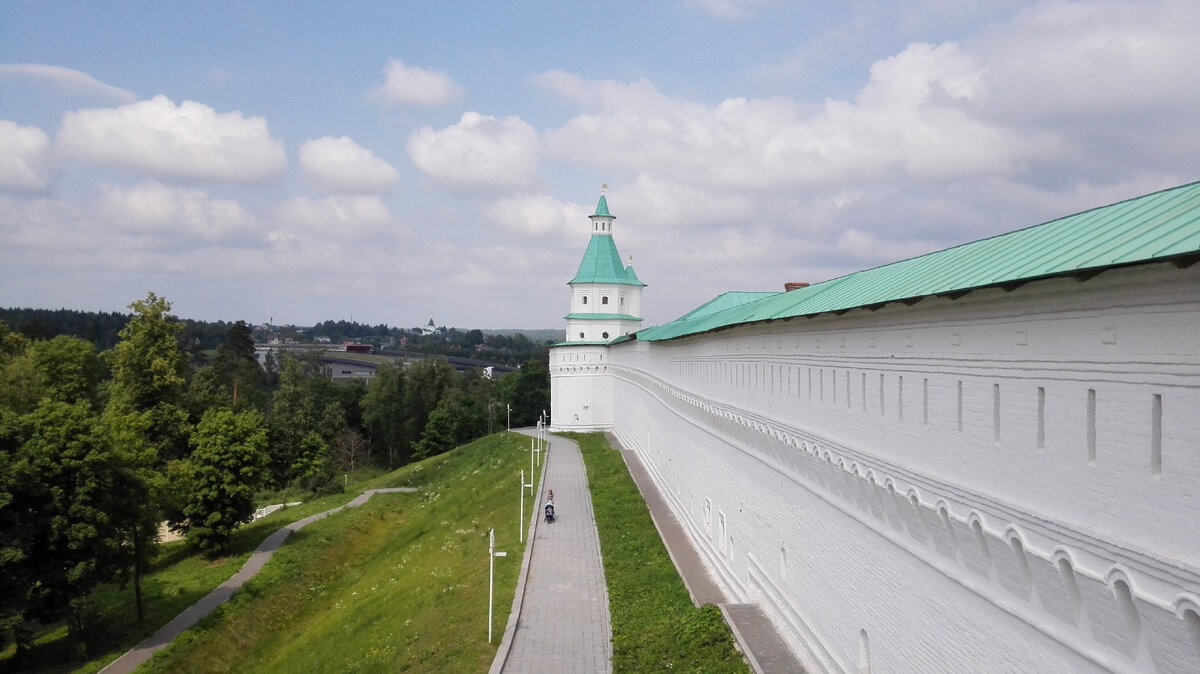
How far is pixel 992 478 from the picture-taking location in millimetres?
5598

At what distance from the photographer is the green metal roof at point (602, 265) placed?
4350 centimetres

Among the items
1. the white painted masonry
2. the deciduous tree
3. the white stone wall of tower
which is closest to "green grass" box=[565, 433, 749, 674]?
the white painted masonry

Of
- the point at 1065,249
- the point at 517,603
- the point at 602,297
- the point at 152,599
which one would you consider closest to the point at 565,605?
the point at 517,603

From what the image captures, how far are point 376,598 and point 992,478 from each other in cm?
1601

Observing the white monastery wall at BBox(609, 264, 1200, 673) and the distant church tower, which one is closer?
the white monastery wall at BBox(609, 264, 1200, 673)

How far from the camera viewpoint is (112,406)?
87.8 ft

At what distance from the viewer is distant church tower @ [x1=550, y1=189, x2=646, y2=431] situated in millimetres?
43656

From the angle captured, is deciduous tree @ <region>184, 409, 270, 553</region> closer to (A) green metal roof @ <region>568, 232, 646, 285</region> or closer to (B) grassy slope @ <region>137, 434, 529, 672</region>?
(B) grassy slope @ <region>137, 434, 529, 672</region>

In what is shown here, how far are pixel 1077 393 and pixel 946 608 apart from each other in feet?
8.32

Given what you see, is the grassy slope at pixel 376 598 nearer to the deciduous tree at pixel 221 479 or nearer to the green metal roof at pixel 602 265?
the deciduous tree at pixel 221 479

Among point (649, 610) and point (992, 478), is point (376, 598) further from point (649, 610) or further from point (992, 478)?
point (992, 478)

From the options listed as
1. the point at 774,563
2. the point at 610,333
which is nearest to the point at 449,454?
the point at 610,333

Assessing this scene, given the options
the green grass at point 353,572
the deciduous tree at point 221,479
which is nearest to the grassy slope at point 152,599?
the green grass at point 353,572

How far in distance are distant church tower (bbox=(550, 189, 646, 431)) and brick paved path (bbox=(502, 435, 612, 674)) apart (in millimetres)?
20090
